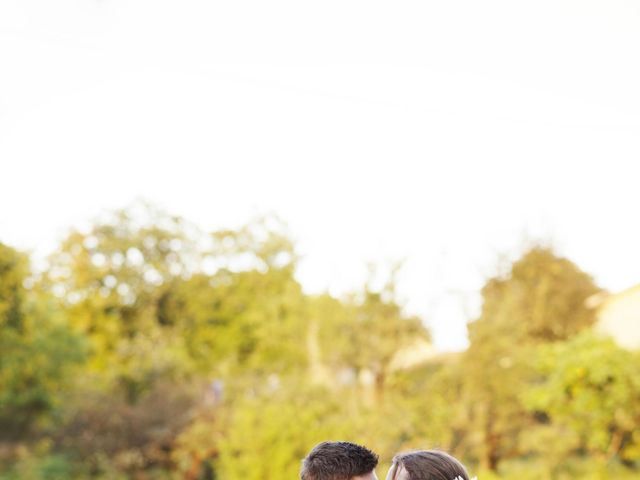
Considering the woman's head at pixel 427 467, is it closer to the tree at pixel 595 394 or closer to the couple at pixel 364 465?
the couple at pixel 364 465

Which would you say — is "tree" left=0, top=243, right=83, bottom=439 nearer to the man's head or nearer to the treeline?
the treeline

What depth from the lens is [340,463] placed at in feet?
5.66

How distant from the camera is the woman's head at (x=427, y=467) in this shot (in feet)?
5.90

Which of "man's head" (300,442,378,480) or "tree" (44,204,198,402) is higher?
"tree" (44,204,198,402)

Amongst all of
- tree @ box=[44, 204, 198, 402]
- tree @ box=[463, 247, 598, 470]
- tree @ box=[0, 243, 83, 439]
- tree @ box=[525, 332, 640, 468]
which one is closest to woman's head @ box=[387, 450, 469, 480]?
tree @ box=[525, 332, 640, 468]

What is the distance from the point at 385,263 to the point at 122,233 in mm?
15963

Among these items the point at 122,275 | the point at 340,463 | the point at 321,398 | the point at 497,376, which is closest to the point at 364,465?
the point at 340,463

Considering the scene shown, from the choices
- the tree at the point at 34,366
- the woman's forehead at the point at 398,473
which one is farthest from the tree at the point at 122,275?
the woman's forehead at the point at 398,473

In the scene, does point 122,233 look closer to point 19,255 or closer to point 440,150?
point 440,150

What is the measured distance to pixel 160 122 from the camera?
17953mm

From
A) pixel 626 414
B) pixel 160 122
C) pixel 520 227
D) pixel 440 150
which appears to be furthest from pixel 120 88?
pixel 626 414

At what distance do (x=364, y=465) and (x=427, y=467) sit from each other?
181 millimetres

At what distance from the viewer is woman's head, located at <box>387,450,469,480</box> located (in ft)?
5.90

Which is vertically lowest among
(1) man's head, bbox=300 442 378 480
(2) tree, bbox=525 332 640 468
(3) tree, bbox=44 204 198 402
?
(2) tree, bbox=525 332 640 468
